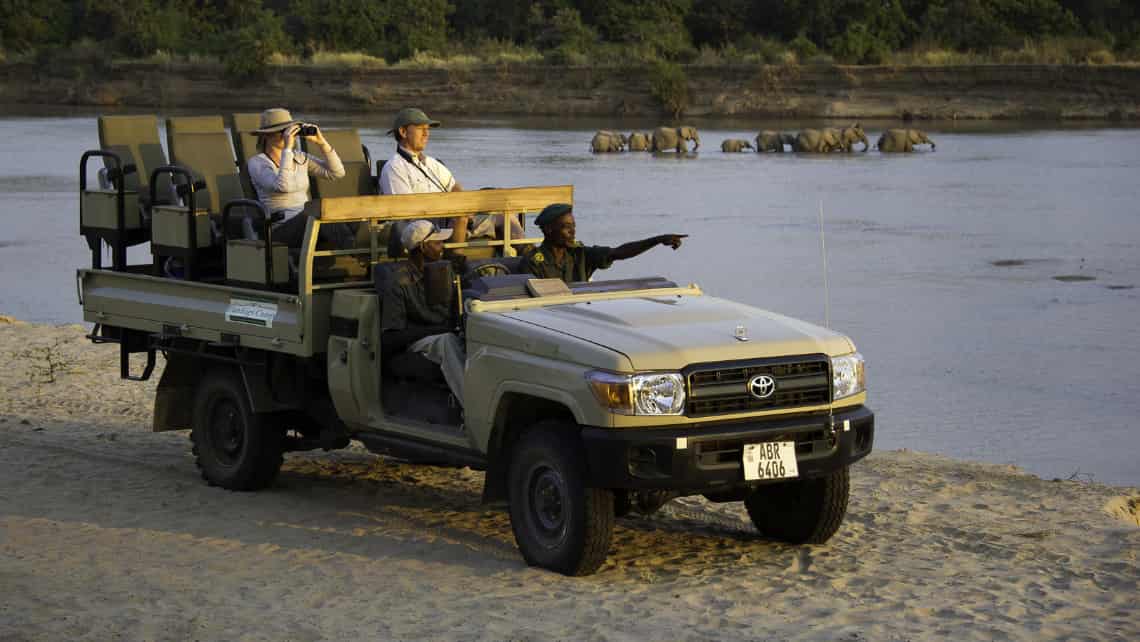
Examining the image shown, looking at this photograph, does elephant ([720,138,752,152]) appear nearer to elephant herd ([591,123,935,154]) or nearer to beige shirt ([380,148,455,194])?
elephant herd ([591,123,935,154])

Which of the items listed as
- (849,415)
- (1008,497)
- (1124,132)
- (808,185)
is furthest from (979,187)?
(849,415)

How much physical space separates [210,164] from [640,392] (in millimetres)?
4055

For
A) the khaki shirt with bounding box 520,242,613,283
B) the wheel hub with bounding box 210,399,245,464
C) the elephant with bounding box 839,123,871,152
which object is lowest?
the elephant with bounding box 839,123,871,152

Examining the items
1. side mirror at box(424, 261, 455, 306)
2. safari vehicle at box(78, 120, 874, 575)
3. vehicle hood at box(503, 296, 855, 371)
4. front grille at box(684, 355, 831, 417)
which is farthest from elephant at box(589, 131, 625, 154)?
front grille at box(684, 355, 831, 417)

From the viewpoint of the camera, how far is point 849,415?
26.8ft

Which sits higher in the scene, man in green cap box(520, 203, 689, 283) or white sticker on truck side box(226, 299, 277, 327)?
man in green cap box(520, 203, 689, 283)

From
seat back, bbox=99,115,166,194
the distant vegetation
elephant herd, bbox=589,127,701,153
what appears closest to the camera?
seat back, bbox=99,115,166,194

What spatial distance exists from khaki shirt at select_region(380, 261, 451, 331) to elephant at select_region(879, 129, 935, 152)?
3366cm

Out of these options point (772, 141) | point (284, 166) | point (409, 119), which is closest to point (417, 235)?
point (409, 119)

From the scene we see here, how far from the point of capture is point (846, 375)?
26.9 ft

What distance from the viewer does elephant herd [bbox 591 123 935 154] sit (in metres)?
42.2

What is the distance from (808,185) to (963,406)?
2012cm

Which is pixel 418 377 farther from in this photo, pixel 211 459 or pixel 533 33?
pixel 533 33

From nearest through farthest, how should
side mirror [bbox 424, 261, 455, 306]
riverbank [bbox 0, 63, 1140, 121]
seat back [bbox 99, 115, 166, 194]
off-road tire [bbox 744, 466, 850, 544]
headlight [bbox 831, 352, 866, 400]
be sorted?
headlight [bbox 831, 352, 866, 400]
off-road tire [bbox 744, 466, 850, 544]
side mirror [bbox 424, 261, 455, 306]
seat back [bbox 99, 115, 166, 194]
riverbank [bbox 0, 63, 1140, 121]
